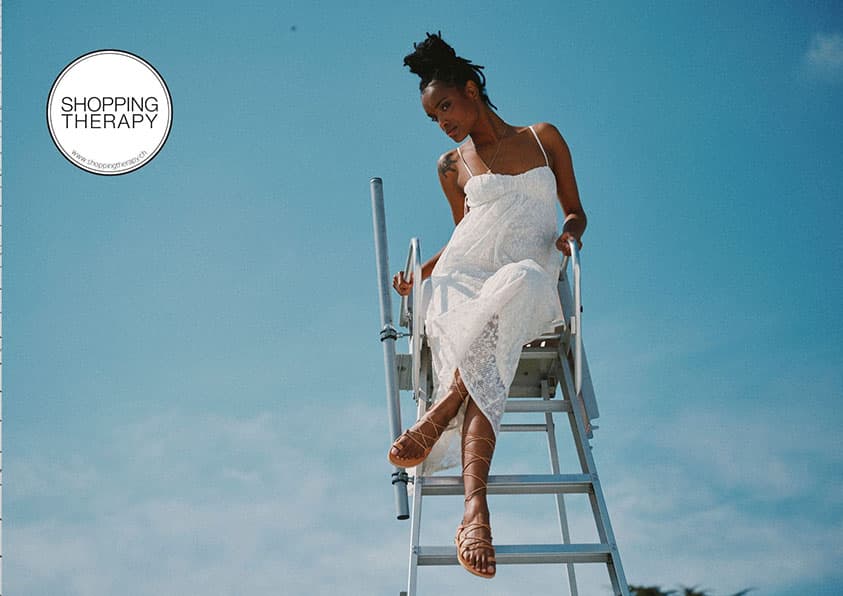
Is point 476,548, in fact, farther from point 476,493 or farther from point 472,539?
point 476,493

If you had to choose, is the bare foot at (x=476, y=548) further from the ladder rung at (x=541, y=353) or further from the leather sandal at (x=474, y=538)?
the ladder rung at (x=541, y=353)

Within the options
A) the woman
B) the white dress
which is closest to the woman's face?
the woman

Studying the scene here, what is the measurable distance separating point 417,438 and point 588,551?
70 centimetres

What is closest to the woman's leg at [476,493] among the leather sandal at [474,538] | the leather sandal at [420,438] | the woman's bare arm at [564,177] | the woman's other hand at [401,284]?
the leather sandal at [474,538]

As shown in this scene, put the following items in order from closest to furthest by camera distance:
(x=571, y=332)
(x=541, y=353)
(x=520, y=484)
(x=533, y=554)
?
(x=533, y=554) < (x=520, y=484) < (x=571, y=332) < (x=541, y=353)

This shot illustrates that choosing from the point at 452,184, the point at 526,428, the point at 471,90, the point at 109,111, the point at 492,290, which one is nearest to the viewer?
the point at 492,290

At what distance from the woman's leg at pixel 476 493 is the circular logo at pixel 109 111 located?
2.56 metres

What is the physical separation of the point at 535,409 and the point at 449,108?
4.16 feet

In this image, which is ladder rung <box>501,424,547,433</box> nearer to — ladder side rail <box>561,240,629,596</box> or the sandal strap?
ladder side rail <box>561,240,629,596</box>

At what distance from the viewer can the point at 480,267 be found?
426 cm

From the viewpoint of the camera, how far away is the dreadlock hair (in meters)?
4.36

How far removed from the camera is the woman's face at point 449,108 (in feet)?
14.2

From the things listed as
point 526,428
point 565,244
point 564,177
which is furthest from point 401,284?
point 526,428

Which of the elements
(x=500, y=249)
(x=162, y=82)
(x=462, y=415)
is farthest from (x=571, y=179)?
(x=162, y=82)
